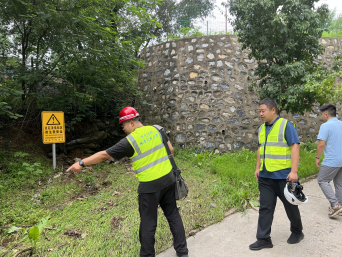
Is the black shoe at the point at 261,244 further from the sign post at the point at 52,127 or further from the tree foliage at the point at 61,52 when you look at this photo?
the tree foliage at the point at 61,52

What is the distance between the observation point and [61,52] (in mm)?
6195

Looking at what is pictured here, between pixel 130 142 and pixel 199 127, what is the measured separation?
18.5 ft

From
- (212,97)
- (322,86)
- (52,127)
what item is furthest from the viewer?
(212,97)

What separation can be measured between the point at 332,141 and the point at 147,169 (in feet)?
10.2

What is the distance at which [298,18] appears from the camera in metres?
5.70

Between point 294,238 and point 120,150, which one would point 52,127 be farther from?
point 294,238

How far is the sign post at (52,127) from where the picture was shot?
19.3 ft

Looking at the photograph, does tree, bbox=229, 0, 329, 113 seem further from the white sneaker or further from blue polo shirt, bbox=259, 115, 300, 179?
blue polo shirt, bbox=259, 115, 300, 179

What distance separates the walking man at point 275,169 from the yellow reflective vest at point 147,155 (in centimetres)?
131

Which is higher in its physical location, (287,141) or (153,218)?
(287,141)

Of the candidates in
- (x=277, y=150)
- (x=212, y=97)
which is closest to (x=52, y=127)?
(x=212, y=97)

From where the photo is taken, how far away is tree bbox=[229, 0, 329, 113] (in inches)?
220

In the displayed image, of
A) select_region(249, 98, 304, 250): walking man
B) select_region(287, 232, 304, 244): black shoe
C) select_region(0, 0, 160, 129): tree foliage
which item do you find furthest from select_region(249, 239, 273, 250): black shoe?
select_region(0, 0, 160, 129): tree foliage

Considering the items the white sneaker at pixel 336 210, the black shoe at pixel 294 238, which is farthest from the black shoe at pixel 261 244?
the white sneaker at pixel 336 210
